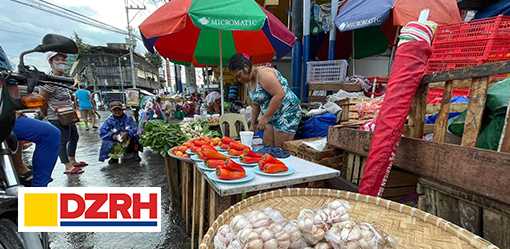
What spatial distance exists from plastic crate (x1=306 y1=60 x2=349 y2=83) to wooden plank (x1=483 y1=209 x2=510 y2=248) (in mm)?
3875

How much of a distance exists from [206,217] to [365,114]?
211cm

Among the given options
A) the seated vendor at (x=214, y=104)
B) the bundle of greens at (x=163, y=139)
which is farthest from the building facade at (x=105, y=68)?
the bundle of greens at (x=163, y=139)

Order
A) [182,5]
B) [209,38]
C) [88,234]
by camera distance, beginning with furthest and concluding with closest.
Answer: [209,38], [182,5], [88,234]

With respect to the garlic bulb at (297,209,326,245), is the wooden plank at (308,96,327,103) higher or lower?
higher

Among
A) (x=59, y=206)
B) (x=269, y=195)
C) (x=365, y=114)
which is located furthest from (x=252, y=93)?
(x=59, y=206)

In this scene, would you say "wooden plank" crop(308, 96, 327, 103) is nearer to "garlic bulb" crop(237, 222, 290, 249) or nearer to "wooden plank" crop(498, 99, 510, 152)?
"wooden plank" crop(498, 99, 510, 152)

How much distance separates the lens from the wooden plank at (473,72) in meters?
1.21

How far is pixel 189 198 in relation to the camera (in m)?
2.84

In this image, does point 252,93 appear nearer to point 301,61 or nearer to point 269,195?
point 269,195

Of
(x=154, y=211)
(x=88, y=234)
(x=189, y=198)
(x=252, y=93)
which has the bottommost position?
(x=88, y=234)

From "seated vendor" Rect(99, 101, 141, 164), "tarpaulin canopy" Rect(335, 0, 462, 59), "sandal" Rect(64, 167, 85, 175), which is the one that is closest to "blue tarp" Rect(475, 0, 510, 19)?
"tarpaulin canopy" Rect(335, 0, 462, 59)

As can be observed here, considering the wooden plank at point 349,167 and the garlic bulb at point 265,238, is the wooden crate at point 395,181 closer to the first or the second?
the wooden plank at point 349,167

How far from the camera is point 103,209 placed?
1.40m

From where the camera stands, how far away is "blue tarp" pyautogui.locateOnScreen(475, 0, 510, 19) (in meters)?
4.09
